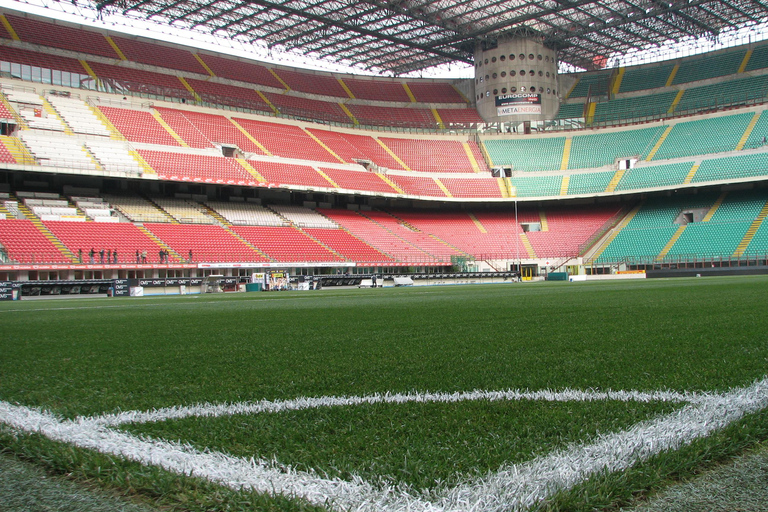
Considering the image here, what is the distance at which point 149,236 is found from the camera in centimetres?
3219

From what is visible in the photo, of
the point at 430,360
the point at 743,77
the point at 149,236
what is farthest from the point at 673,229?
the point at 430,360

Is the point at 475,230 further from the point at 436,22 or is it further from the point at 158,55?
the point at 158,55

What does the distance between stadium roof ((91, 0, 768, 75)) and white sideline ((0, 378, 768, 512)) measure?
122 feet

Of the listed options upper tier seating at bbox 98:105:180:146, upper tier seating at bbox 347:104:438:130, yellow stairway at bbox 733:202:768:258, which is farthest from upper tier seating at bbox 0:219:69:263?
yellow stairway at bbox 733:202:768:258

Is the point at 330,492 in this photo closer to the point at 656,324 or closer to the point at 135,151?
the point at 656,324

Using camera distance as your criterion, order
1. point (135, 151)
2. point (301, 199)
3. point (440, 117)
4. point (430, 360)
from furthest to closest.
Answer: point (440, 117) < point (301, 199) < point (135, 151) < point (430, 360)

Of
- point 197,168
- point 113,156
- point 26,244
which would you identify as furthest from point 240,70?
point 26,244

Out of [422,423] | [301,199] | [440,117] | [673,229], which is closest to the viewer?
[422,423]

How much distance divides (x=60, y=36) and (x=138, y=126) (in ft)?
28.2

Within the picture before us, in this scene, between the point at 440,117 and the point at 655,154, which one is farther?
the point at 440,117

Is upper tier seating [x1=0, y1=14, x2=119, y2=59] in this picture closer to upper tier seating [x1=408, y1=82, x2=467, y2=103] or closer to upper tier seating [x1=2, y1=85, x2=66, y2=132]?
upper tier seating [x1=2, y1=85, x2=66, y2=132]

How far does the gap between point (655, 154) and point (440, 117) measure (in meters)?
18.0

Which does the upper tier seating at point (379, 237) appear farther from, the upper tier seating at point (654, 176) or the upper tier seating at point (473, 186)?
the upper tier seating at point (654, 176)

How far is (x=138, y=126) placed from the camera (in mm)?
37688
